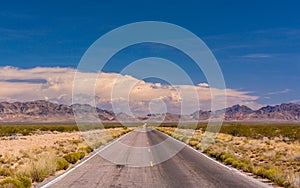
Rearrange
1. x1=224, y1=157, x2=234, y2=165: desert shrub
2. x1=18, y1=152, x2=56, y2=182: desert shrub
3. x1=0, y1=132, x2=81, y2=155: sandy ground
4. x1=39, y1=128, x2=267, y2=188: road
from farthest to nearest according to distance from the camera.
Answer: x1=0, y1=132, x2=81, y2=155: sandy ground, x1=224, y1=157, x2=234, y2=165: desert shrub, x1=18, y1=152, x2=56, y2=182: desert shrub, x1=39, y1=128, x2=267, y2=188: road

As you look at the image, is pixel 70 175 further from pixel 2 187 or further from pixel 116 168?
pixel 2 187

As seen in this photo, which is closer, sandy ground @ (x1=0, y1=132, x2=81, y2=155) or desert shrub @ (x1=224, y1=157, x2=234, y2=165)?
desert shrub @ (x1=224, y1=157, x2=234, y2=165)

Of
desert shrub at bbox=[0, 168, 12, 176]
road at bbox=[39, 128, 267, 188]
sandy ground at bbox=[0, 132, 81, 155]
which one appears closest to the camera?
road at bbox=[39, 128, 267, 188]

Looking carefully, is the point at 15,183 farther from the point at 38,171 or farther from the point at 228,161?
the point at 228,161

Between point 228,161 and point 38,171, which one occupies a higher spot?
point 228,161

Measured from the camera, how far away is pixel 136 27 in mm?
29938

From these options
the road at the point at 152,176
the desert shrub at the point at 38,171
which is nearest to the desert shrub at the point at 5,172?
the desert shrub at the point at 38,171

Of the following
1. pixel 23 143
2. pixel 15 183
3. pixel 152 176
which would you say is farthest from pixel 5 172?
pixel 23 143

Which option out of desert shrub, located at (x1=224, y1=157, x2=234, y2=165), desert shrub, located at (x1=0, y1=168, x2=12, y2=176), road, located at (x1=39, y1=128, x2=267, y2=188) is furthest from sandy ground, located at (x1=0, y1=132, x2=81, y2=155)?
desert shrub, located at (x1=224, y1=157, x2=234, y2=165)

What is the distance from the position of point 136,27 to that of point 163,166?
14.0 m

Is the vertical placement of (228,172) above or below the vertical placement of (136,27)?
below

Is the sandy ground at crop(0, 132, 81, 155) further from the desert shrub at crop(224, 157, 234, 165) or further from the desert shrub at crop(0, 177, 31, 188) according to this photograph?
the desert shrub at crop(0, 177, 31, 188)

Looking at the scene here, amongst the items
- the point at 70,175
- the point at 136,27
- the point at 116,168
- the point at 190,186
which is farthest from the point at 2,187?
the point at 136,27

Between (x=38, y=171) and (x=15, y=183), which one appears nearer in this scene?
(x=15, y=183)
